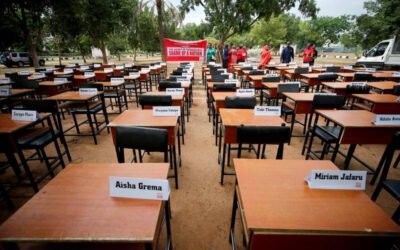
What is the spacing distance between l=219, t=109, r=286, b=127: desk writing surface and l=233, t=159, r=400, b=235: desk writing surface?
0.97m

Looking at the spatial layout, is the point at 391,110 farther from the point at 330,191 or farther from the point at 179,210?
the point at 179,210

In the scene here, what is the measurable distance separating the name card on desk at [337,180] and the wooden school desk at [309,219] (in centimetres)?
3

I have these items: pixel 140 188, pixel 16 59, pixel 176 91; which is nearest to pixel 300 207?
pixel 140 188

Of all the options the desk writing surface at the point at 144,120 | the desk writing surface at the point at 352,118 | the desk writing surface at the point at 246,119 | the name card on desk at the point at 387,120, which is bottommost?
the desk writing surface at the point at 144,120

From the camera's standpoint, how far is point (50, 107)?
9.02 ft

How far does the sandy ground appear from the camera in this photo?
1.79m

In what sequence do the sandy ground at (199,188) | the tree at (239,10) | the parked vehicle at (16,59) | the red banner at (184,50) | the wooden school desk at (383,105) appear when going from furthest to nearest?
the parked vehicle at (16,59), the tree at (239,10), the red banner at (184,50), the wooden school desk at (383,105), the sandy ground at (199,188)

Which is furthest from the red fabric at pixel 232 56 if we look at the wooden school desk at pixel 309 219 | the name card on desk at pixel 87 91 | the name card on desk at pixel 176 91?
the wooden school desk at pixel 309 219

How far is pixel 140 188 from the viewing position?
1.02 meters

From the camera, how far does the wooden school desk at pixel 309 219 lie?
875mm

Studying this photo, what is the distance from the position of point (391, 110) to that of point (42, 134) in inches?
209

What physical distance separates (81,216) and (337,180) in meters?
1.37

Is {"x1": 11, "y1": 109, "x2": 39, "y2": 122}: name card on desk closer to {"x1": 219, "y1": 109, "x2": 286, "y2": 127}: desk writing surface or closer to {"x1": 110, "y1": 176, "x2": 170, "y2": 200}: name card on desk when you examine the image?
{"x1": 110, "y1": 176, "x2": 170, "y2": 200}: name card on desk

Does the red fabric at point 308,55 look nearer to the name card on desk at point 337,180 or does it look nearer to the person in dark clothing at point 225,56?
the person in dark clothing at point 225,56
